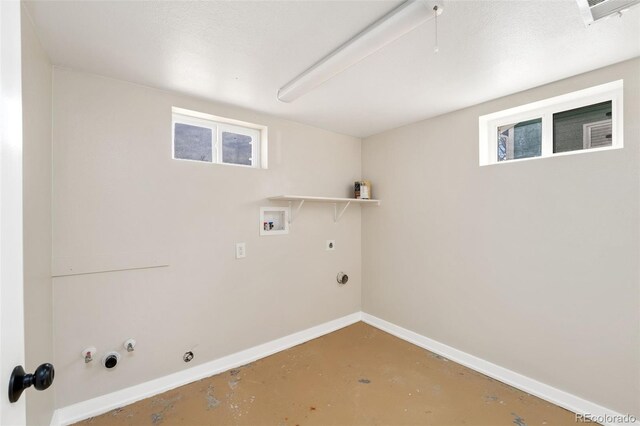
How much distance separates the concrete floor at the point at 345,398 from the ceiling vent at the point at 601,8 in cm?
230

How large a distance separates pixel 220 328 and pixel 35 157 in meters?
1.71

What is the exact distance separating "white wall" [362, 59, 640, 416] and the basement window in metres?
1.47

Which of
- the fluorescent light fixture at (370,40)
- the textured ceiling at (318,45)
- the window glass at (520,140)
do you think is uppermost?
the textured ceiling at (318,45)

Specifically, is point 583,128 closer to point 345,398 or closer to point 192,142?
point 345,398

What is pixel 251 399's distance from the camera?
200 centimetres

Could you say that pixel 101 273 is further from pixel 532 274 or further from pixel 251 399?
pixel 532 274

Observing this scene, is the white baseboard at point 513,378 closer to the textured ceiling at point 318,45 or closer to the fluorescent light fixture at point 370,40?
the textured ceiling at point 318,45

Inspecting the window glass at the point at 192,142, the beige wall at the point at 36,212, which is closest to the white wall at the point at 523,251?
the window glass at the point at 192,142

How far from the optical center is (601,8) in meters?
1.18

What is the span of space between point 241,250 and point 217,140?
3.35 ft

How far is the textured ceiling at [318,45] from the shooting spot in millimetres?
1281

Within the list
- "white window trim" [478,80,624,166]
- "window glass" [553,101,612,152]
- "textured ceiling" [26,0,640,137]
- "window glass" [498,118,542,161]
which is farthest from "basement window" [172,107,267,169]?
"window glass" [553,101,612,152]

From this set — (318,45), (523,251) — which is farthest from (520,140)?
(318,45)

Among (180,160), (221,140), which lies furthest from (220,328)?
(221,140)
